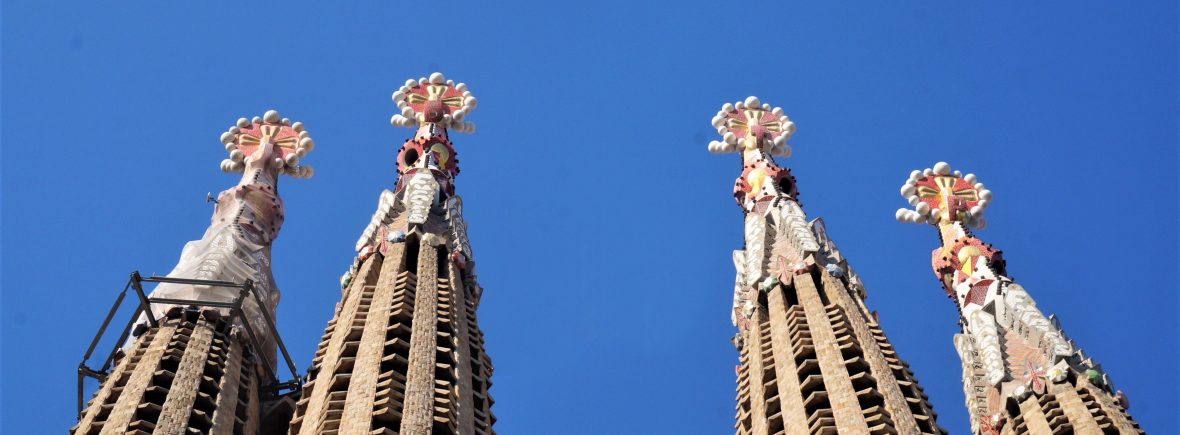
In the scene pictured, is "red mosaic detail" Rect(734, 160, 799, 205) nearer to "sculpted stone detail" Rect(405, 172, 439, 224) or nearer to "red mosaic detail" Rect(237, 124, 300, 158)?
"sculpted stone detail" Rect(405, 172, 439, 224)

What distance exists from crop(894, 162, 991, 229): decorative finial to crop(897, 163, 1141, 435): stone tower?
0.8 inches

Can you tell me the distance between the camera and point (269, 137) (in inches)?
1757

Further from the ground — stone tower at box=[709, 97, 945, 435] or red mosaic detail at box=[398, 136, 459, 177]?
red mosaic detail at box=[398, 136, 459, 177]

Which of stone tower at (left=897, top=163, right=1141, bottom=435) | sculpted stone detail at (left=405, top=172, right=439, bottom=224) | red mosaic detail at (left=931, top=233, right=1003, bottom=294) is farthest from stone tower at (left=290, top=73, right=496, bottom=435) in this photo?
red mosaic detail at (left=931, top=233, right=1003, bottom=294)

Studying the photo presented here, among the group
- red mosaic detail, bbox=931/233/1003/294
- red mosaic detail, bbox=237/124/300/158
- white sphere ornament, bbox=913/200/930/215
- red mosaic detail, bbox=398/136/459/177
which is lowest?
red mosaic detail, bbox=931/233/1003/294

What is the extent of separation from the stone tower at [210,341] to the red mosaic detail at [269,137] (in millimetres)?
1343

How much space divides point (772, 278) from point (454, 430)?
10.8 metres

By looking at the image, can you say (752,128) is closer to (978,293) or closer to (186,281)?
(978,293)

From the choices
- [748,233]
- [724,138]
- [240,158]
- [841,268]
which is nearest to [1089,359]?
[841,268]

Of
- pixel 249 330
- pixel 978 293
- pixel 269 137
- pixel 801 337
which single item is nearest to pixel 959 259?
pixel 978 293

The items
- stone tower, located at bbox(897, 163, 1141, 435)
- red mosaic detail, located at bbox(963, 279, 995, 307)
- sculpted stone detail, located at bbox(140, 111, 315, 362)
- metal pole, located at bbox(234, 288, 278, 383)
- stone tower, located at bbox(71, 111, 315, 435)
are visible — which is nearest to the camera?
stone tower, located at bbox(71, 111, 315, 435)

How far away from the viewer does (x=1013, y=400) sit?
115 feet

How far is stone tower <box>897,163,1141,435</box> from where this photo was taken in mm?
33688

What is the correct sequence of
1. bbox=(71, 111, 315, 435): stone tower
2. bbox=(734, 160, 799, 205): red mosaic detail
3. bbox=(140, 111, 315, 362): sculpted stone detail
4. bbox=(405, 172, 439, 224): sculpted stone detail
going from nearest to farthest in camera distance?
bbox=(71, 111, 315, 435): stone tower, bbox=(140, 111, 315, 362): sculpted stone detail, bbox=(405, 172, 439, 224): sculpted stone detail, bbox=(734, 160, 799, 205): red mosaic detail
